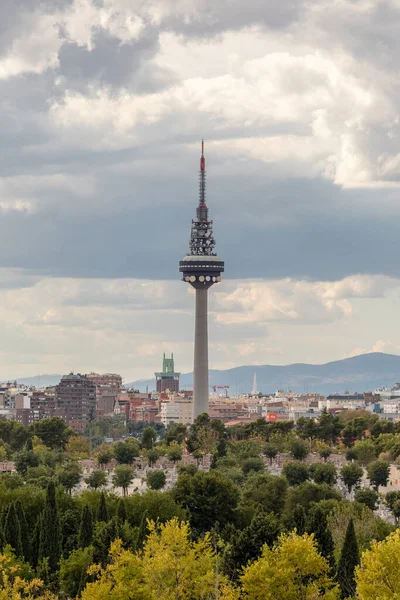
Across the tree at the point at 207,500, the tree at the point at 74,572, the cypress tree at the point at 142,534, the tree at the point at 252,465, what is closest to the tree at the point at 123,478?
the tree at the point at 252,465

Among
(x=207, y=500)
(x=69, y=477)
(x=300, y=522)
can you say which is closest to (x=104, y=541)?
(x=300, y=522)

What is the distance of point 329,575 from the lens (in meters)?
87.7

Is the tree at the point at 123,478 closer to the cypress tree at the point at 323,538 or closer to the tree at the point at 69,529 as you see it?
the tree at the point at 69,529

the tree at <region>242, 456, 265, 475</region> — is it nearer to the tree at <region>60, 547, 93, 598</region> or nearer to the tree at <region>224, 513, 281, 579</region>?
the tree at <region>60, 547, 93, 598</region>

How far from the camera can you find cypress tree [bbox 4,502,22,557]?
108450mm

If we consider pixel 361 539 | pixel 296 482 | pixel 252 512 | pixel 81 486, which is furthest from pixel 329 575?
pixel 81 486

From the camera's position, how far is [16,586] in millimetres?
78125

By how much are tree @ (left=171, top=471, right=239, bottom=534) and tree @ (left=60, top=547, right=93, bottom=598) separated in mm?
30562

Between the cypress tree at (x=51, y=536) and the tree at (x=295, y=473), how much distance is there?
64.0 m

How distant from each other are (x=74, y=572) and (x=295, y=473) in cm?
7756

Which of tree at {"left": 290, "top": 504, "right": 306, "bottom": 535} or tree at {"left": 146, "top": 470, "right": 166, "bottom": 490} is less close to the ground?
tree at {"left": 146, "top": 470, "right": 166, "bottom": 490}

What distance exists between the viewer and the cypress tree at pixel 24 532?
10956cm

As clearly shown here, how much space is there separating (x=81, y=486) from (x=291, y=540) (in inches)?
4026

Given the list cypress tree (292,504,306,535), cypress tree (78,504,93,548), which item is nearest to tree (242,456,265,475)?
cypress tree (292,504,306,535)
